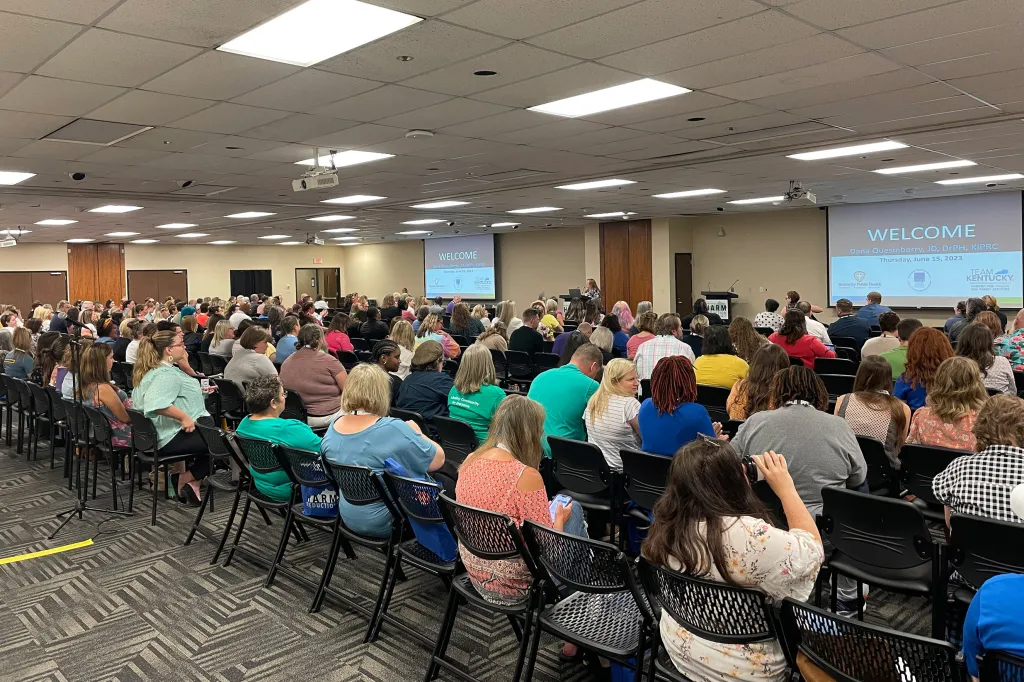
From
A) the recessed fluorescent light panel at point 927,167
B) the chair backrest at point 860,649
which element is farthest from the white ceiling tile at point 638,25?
the recessed fluorescent light panel at point 927,167

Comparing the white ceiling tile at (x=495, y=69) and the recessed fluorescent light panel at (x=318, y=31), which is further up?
the white ceiling tile at (x=495, y=69)

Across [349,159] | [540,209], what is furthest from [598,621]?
[540,209]

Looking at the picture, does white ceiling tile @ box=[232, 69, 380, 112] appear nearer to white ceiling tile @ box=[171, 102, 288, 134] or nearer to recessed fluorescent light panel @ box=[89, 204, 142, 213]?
white ceiling tile @ box=[171, 102, 288, 134]

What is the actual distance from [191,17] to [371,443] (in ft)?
7.52

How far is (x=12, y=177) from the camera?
8.99 meters

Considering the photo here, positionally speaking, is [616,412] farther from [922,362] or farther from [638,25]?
[922,362]

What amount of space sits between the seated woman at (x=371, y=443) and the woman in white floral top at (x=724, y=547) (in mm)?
1751

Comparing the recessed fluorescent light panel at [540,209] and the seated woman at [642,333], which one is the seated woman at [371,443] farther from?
the recessed fluorescent light panel at [540,209]

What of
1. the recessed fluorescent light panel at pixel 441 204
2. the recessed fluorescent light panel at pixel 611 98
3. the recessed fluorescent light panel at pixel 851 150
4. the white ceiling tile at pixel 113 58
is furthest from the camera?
the recessed fluorescent light panel at pixel 441 204

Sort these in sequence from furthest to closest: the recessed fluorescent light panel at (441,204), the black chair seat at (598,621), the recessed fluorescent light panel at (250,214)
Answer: the recessed fluorescent light panel at (250,214) < the recessed fluorescent light panel at (441,204) < the black chair seat at (598,621)

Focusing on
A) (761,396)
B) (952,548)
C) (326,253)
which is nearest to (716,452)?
(952,548)

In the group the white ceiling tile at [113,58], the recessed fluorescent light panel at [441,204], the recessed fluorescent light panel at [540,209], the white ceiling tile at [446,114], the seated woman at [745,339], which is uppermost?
the recessed fluorescent light panel at [540,209]

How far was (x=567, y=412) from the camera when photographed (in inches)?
187

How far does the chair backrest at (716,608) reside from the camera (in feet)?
6.94
